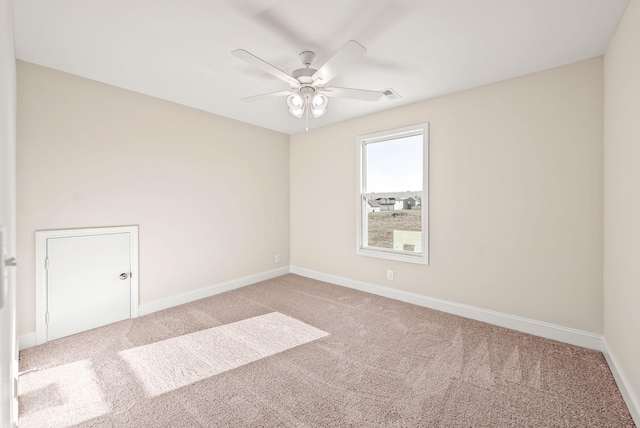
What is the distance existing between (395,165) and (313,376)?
2.70 metres

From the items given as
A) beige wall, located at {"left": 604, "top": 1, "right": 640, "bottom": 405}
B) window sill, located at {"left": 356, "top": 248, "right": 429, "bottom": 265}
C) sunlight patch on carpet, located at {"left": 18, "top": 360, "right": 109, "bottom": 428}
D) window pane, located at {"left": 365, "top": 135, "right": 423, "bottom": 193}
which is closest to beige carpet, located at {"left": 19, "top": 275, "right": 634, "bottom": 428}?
sunlight patch on carpet, located at {"left": 18, "top": 360, "right": 109, "bottom": 428}

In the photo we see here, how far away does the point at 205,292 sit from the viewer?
3.73 m

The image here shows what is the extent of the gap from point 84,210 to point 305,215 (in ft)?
9.38

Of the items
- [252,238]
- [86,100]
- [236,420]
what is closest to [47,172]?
[86,100]

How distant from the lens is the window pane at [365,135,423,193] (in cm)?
351

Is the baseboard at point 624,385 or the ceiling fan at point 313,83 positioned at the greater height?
the ceiling fan at point 313,83

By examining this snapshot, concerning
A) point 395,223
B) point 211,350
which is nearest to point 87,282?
point 211,350

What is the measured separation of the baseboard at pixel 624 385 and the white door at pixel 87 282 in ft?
13.7

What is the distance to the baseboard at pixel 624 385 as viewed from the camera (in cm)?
164

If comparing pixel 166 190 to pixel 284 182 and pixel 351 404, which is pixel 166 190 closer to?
pixel 284 182

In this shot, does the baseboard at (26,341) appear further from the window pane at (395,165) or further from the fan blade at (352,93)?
the window pane at (395,165)

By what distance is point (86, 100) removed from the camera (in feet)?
8.98

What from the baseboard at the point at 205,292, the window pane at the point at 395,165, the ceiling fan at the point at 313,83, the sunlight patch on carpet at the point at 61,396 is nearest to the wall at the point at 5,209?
the sunlight patch on carpet at the point at 61,396

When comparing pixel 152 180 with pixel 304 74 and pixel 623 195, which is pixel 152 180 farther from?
pixel 623 195
